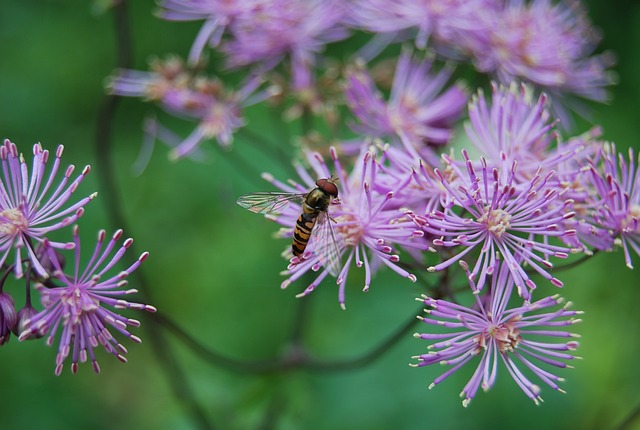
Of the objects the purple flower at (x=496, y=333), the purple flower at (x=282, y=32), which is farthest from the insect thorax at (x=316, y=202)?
the purple flower at (x=282, y=32)

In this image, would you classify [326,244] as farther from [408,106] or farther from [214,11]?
[214,11]

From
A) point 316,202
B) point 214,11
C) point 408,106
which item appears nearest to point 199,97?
point 214,11

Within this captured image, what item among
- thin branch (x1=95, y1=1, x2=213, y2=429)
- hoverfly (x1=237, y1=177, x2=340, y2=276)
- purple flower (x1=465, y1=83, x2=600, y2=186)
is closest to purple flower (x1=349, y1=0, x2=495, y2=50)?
purple flower (x1=465, y1=83, x2=600, y2=186)

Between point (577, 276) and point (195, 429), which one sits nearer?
point (195, 429)

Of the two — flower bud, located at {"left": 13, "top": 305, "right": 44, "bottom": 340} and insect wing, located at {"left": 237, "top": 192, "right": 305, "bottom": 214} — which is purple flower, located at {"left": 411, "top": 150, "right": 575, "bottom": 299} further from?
flower bud, located at {"left": 13, "top": 305, "right": 44, "bottom": 340}

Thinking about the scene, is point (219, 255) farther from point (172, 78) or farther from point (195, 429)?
point (172, 78)

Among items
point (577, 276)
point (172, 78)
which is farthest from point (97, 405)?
point (577, 276)

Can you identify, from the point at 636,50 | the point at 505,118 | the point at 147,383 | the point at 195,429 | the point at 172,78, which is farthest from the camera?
the point at 636,50

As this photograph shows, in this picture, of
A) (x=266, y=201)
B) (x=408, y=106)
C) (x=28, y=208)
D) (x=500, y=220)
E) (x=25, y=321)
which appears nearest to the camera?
(x=25, y=321)
